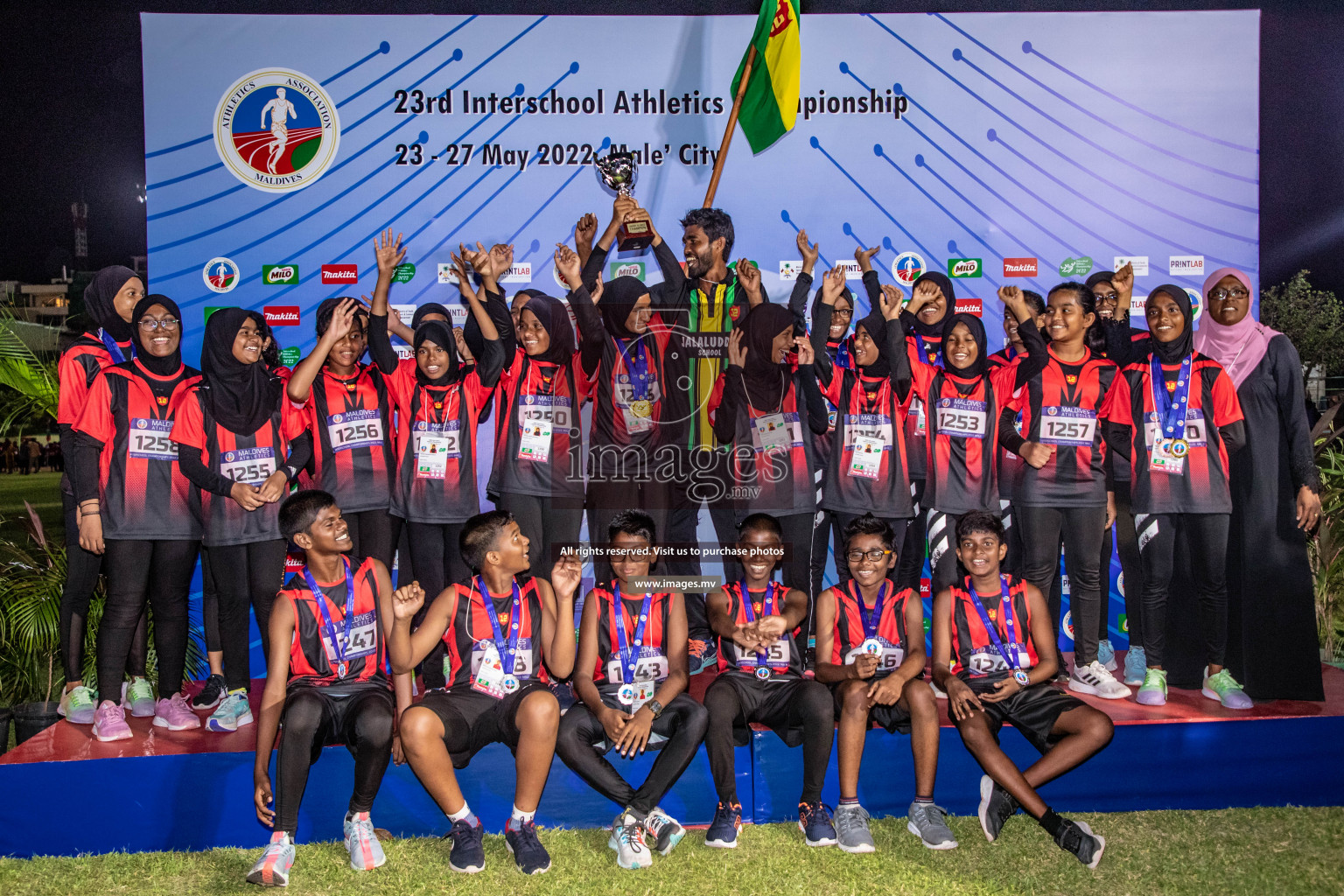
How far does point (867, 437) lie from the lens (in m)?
4.06

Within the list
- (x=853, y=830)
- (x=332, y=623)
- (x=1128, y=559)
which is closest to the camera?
(x=853, y=830)

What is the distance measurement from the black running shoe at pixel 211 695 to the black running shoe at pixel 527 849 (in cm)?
148

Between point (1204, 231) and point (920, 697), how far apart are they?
11.5 feet

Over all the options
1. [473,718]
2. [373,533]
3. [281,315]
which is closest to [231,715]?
[373,533]

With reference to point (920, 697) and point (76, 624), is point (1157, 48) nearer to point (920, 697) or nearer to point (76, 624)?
point (920, 697)

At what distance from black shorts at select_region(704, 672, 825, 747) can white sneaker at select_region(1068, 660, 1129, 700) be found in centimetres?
131

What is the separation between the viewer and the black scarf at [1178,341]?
386cm

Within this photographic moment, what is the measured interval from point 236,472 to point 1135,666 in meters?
3.94

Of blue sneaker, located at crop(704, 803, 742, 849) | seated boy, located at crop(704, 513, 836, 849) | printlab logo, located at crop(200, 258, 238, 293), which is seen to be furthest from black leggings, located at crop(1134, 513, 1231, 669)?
printlab logo, located at crop(200, 258, 238, 293)

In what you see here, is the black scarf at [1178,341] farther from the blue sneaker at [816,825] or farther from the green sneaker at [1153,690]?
the blue sneaker at [816,825]

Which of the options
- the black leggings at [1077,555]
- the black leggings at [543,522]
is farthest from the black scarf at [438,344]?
the black leggings at [1077,555]

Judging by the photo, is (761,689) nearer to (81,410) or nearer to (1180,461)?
Answer: (1180,461)

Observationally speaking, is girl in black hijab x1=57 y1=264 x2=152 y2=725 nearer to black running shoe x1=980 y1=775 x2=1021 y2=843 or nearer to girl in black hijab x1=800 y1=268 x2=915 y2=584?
girl in black hijab x1=800 y1=268 x2=915 y2=584

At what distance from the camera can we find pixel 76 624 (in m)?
3.79
